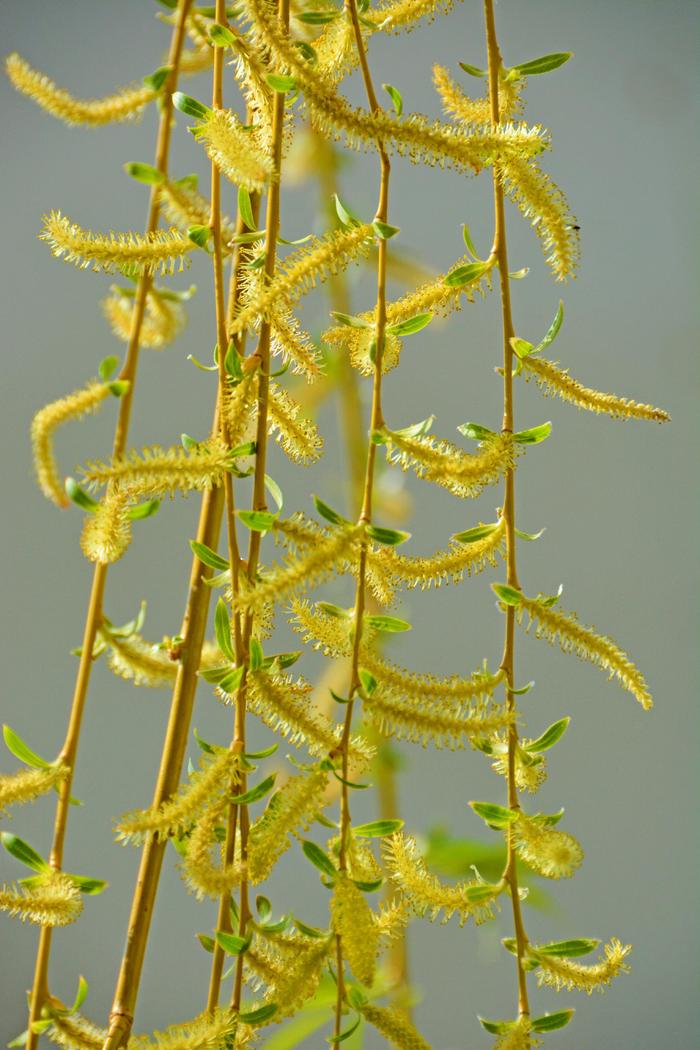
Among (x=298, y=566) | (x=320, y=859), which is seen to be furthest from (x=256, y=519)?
(x=320, y=859)

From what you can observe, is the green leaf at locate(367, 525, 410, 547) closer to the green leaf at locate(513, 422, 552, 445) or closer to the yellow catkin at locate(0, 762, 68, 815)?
the green leaf at locate(513, 422, 552, 445)

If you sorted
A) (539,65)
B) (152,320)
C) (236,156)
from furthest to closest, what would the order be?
(152,320) < (539,65) < (236,156)

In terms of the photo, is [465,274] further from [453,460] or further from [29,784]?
[29,784]

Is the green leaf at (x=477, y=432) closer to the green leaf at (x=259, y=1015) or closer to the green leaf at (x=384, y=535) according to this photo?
the green leaf at (x=384, y=535)

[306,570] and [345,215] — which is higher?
[345,215]

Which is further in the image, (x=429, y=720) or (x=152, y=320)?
(x=152, y=320)

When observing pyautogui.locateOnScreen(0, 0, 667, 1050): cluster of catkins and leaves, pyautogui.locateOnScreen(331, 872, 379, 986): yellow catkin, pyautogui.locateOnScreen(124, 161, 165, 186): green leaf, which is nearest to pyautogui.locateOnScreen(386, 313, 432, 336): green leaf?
pyautogui.locateOnScreen(0, 0, 667, 1050): cluster of catkins and leaves

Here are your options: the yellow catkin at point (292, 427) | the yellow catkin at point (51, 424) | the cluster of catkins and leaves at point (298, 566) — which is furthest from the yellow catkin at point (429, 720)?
the yellow catkin at point (51, 424)

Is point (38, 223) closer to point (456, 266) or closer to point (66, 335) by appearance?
point (66, 335)
